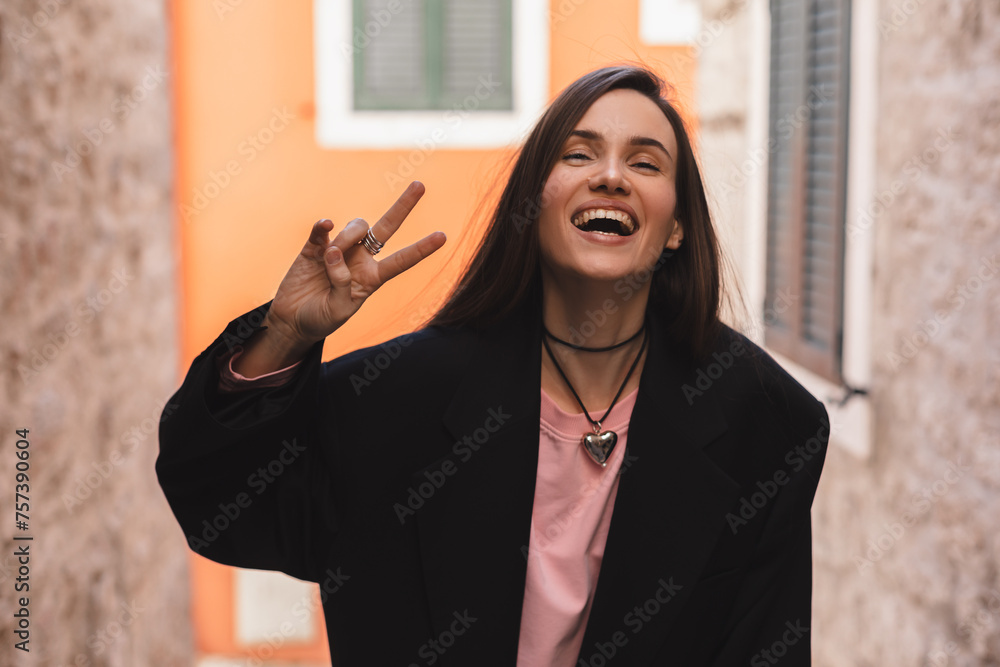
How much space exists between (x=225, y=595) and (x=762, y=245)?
176 inches

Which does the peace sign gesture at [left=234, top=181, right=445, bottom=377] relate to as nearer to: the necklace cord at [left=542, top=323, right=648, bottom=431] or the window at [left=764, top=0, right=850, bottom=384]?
the necklace cord at [left=542, top=323, right=648, bottom=431]

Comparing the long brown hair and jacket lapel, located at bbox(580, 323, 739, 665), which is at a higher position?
the long brown hair

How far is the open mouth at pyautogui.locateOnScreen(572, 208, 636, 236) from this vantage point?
71.7 inches

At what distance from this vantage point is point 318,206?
23.4 feet

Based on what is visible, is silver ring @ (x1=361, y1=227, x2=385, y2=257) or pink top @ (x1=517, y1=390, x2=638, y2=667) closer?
silver ring @ (x1=361, y1=227, x2=385, y2=257)

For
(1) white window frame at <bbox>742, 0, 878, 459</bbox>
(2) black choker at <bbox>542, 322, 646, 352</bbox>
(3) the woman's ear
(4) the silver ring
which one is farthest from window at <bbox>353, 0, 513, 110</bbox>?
(4) the silver ring

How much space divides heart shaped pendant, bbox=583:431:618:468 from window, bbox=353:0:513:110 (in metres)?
5.47

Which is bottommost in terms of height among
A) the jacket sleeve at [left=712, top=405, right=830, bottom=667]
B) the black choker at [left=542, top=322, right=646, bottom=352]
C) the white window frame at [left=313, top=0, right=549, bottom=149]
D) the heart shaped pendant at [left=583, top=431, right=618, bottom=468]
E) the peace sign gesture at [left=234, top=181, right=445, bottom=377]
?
the jacket sleeve at [left=712, top=405, right=830, bottom=667]

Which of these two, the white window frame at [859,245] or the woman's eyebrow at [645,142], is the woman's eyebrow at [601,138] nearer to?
the woman's eyebrow at [645,142]

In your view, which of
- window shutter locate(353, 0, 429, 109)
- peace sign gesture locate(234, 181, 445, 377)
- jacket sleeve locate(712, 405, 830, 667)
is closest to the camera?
peace sign gesture locate(234, 181, 445, 377)

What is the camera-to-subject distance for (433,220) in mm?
7176

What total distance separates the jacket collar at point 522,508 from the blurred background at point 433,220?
1.07 ft

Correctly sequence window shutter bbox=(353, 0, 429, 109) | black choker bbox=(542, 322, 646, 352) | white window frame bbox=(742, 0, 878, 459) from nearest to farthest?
black choker bbox=(542, 322, 646, 352), white window frame bbox=(742, 0, 878, 459), window shutter bbox=(353, 0, 429, 109)

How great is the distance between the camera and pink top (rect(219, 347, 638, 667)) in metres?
1.78
